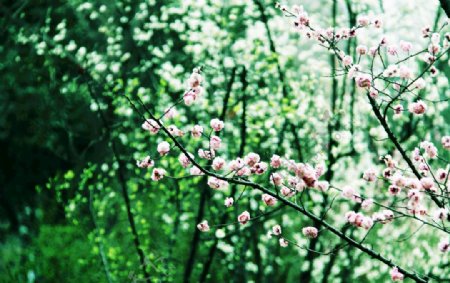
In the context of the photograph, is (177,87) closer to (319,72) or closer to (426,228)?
(319,72)

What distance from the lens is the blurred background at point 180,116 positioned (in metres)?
9.72

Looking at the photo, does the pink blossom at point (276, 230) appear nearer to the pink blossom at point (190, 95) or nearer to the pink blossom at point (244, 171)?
the pink blossom at point (244, 171)

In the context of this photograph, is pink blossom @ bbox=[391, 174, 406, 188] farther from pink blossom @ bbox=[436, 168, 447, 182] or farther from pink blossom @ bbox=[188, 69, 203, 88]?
pink blossom @ bbox=[188, 69, 203, 88]

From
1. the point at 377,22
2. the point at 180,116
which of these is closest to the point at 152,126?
the point at 377,22

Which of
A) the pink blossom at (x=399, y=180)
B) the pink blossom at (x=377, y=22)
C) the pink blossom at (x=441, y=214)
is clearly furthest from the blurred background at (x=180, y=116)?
the pink blossom at (x=441, y=214)

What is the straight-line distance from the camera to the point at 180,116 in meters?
9.54

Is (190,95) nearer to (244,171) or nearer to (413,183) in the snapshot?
(244,171)

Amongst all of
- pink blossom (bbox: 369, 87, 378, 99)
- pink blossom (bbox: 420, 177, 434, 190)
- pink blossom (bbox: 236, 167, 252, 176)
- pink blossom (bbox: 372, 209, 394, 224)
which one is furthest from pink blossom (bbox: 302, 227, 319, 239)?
pink blossom (bbox: 369, 87, 378, 99)

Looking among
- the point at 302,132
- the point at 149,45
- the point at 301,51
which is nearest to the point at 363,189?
the point at 302,132

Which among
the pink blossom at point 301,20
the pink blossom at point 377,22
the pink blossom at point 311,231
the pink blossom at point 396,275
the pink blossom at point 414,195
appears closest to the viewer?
the pink blossom at point 414,195

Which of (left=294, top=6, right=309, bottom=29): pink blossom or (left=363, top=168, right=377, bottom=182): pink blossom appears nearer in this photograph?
(left=363, top=168, right=377, bottom=182): pink blossom

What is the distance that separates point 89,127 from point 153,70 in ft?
15.9

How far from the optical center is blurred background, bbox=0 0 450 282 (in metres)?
9.72

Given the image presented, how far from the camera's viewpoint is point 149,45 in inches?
483
